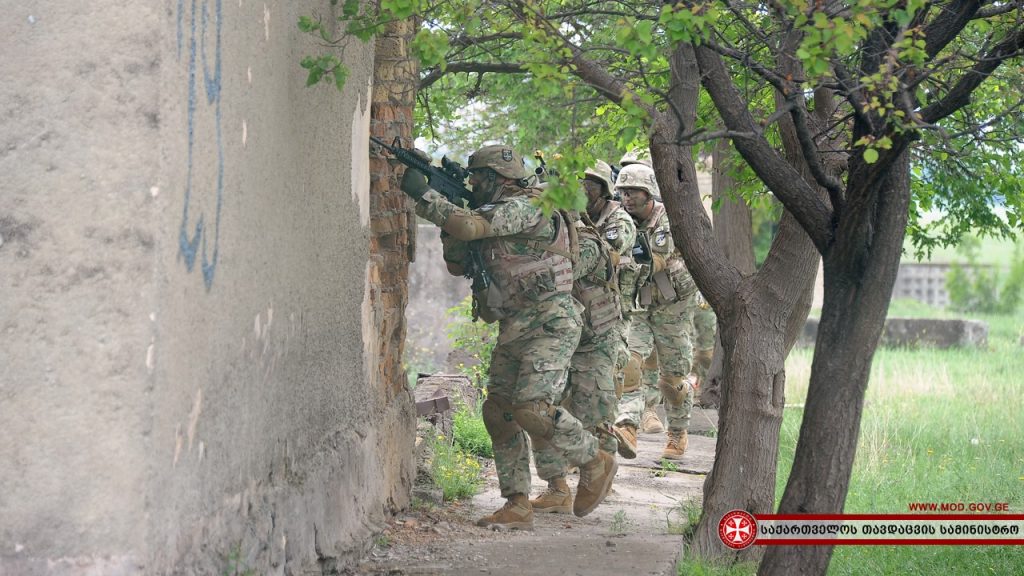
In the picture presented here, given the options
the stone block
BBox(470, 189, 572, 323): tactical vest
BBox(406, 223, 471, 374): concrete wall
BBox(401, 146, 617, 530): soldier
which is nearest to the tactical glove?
BBox(401, 146, 617, 530): soldier

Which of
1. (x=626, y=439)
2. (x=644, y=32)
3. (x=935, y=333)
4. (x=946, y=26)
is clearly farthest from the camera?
(x=935, y=333)

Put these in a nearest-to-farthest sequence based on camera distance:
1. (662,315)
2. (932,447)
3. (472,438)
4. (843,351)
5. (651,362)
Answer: (843,351)
(472,438)
(662,315)
(932,447)
(651,362)

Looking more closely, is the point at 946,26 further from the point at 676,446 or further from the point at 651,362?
the point at 651,362

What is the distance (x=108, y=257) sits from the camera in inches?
105

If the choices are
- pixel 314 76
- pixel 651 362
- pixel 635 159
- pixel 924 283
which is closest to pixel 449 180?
pixel 314 76

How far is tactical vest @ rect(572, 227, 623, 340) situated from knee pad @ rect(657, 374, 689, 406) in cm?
182

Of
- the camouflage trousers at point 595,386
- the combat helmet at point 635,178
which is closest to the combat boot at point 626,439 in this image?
the camouflage trousers at point 595,386

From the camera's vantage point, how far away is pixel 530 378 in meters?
5.91

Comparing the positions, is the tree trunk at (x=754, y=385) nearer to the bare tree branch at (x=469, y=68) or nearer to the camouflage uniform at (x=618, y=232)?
the camouflage uniform at (x=618, y=232)

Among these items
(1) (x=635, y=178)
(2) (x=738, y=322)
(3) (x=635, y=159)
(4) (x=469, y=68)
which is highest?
(4) (x=469, y=68)

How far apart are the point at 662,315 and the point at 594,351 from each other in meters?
2.09

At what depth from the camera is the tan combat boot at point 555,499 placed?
258 inches

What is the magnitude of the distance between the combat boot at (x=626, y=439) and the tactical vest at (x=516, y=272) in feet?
4.61

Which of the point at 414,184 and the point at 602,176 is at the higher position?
the point at 602,176
